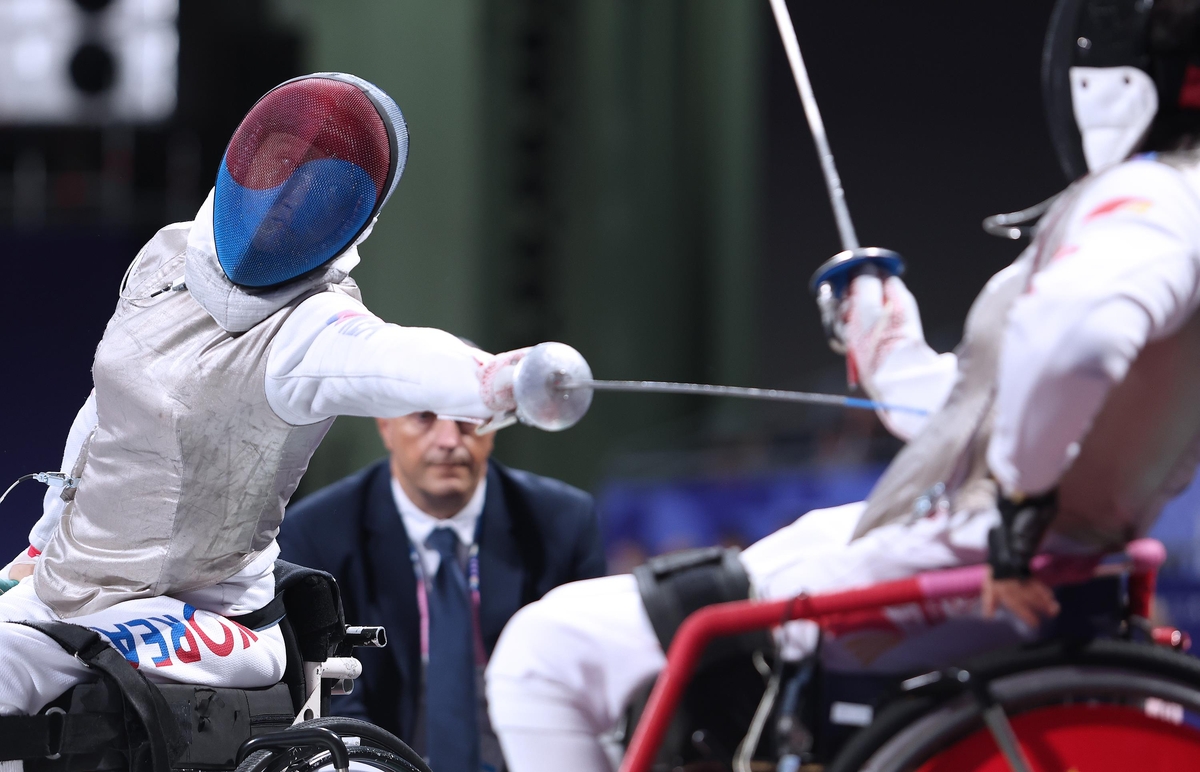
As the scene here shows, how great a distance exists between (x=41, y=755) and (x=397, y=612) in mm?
1199

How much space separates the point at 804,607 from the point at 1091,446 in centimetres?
42

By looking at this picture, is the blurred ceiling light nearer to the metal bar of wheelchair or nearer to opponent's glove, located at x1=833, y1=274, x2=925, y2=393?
opponent's glove, located at x1=833, y1=274, x2=925, y2=393

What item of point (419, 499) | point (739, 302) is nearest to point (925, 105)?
point (739, 302)

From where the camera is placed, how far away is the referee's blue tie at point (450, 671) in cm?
319

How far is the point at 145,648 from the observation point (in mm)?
2301

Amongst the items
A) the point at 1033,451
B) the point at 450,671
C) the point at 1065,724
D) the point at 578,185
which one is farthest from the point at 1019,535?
the point at 578,185

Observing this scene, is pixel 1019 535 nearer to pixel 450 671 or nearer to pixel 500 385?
pixel 500 385

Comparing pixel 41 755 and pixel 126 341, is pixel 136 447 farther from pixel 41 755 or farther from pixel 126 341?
pixel 41 755

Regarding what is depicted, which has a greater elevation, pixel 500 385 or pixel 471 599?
pixel 500 385

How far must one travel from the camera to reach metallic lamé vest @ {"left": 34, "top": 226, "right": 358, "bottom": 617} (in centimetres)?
231

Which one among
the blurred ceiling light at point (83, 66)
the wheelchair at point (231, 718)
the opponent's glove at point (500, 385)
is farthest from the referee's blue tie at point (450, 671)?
the blurred ceiling light at point (83, 66)

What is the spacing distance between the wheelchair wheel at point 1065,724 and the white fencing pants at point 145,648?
45.4 inches

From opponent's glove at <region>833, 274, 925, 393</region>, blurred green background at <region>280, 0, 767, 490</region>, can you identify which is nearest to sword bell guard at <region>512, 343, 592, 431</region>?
opponent's glove at <region>833, 274, 925, 393</region>

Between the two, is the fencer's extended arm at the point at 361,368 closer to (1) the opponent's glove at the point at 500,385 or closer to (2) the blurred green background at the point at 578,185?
(1) the opponent's glove at the point at 500,385
